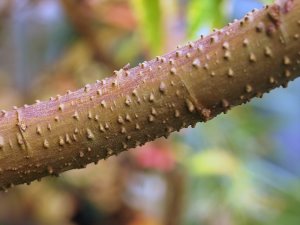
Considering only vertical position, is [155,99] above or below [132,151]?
below

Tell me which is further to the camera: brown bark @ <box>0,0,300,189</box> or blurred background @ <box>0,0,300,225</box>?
blurred background @ <box>0,0,300,225</box>

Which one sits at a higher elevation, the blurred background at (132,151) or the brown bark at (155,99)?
the blurred background at (132,151)

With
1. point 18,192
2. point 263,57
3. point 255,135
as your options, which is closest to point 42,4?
point 18,192

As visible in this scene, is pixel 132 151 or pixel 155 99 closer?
pixel 155 99

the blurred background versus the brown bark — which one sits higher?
the blurred background
